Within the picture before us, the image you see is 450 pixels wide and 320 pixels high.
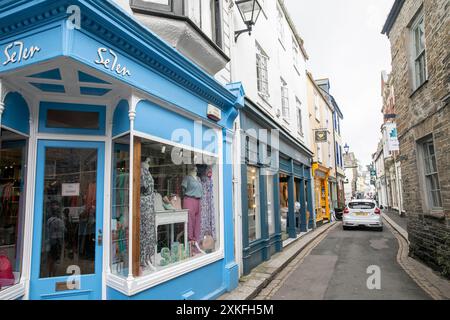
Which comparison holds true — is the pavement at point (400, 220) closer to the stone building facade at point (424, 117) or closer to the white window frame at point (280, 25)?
the stone building facade at point (424, 117)

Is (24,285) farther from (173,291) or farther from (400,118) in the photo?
(400,118)

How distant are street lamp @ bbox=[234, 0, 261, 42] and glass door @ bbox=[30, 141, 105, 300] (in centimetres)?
505

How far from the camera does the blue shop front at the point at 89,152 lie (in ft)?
10.5

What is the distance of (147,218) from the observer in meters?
4.63

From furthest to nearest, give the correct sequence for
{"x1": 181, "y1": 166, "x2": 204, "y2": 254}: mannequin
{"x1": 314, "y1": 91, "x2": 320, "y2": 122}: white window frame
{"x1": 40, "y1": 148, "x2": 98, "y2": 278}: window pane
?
{"x1": 314, "y1": 91, "x2": 320, "y2": 122}: white window frame < {"x1": 181, "y1": 166, "x2": 204, "y2": 254}: mannequin < {"x1": 40, "y1": 148, "x2": 98, "y2": 278}: window pane

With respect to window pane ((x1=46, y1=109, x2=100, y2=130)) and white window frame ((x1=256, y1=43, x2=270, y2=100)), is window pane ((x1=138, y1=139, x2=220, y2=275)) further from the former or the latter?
white window frame ((x1=256, y1=43, x2=270, y2=100))

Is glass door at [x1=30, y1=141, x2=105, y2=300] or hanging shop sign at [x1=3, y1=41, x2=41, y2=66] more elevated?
hanging shop sign at [x1=3, y1=41, x2=41, y2=66]

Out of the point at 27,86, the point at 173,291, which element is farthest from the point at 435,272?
the point at 27,86

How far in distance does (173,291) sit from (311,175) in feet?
43.7

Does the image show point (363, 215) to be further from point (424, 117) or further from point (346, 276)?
point (346, 276)

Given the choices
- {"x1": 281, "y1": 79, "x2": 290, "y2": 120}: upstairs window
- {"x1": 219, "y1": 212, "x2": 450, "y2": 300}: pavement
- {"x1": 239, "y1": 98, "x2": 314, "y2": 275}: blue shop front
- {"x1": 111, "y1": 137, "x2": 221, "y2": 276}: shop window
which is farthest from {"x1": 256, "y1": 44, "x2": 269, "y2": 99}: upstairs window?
{"x1": 219, "y1": 212, "x2": 450, "y2": 300}: pavement

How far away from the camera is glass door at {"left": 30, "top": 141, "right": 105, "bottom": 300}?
3779mm

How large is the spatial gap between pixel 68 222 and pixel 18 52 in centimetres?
217
